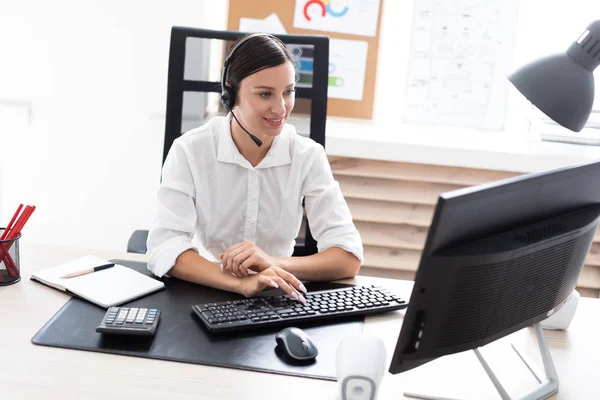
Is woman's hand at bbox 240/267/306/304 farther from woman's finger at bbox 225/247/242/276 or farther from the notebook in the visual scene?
the notebook

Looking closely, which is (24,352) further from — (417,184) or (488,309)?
(417,184)

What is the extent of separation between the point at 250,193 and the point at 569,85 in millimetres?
784

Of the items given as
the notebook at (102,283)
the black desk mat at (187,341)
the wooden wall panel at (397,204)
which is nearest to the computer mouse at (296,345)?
the black desk mat at (187,341)

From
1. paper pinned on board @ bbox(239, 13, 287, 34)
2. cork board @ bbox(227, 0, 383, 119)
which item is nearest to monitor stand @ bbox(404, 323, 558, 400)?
cork board @ bbox(227, 0, 383, 119)

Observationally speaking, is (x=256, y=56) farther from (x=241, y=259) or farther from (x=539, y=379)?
(x=539, y=379)

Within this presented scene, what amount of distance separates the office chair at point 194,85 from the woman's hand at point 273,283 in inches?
17.7

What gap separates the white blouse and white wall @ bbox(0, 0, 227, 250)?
1046 mm

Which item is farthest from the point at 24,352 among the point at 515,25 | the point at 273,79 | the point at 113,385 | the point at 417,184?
the point at 515,25

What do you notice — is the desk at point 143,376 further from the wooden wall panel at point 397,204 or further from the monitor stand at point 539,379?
the wooden wall panel at point 397,204

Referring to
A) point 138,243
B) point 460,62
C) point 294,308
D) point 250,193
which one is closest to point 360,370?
point 294,308

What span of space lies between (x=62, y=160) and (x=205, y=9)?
86cm

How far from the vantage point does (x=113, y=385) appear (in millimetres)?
1008

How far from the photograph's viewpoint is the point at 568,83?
117 cm

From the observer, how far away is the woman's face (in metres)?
1.52
